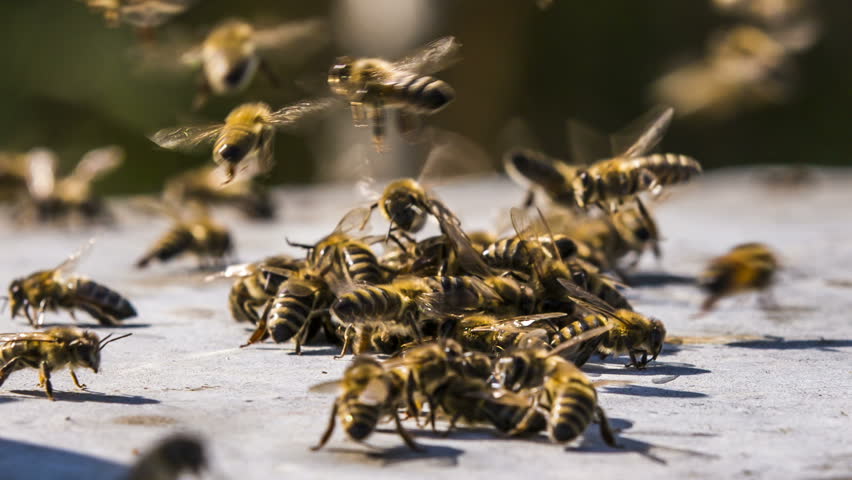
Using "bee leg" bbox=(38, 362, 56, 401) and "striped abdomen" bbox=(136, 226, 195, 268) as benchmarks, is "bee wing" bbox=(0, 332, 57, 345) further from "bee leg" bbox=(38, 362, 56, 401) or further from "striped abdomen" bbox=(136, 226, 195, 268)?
"striped abdomen" bbox=(136, 226, 195, 268)

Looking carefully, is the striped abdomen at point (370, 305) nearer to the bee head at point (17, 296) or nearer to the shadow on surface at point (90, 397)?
the shadow on surface at point (90, 397)

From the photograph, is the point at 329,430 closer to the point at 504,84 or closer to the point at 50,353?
the point at 50,353

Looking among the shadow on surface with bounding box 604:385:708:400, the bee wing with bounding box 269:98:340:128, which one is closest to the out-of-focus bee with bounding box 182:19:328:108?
the bee wing with bounding box 269:98:340:128

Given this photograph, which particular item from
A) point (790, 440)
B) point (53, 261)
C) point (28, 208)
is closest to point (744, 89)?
point (28, 208)

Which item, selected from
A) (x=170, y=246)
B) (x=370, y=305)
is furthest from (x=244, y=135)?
(x=170, y=246)

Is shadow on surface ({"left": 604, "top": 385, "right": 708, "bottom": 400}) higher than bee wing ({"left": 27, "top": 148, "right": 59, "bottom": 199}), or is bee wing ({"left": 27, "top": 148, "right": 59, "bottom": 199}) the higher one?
bee wing ({"left": 27, "top": 148, "right": 59, "bottom": 199})

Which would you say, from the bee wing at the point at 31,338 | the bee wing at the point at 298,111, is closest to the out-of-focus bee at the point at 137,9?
the bee wing at the point at 298,111

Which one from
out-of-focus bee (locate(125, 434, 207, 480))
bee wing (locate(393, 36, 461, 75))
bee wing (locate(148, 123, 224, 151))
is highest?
bee wing (locate(393, 36, 461, 75))
